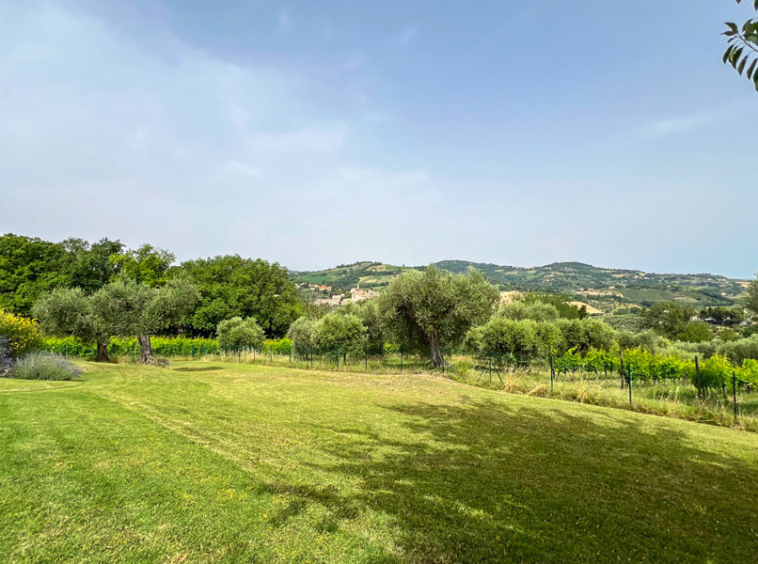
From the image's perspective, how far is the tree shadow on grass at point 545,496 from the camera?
4.16m

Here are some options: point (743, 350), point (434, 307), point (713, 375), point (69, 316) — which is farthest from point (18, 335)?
point (743, 350)

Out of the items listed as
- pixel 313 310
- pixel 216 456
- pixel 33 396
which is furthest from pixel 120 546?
pixel 313 310

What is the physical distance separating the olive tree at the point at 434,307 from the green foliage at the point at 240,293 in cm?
2946

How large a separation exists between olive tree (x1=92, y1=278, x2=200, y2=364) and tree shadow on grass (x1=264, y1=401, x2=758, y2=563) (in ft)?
65.7

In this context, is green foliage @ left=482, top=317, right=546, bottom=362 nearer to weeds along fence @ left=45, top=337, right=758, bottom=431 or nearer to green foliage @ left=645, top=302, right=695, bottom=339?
weeds along fence @ left=45, top=337, right=758, bottom=431

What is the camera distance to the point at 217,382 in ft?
56.7

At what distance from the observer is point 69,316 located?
23203 mm

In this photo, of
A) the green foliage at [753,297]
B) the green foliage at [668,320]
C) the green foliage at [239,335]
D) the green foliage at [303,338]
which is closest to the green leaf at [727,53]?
the green foliage at [753,297]

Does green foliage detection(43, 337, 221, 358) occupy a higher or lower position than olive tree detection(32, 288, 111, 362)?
lower

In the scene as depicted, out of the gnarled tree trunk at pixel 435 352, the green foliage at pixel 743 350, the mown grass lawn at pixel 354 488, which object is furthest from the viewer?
the gnarled tree trunk at pixel 435 352

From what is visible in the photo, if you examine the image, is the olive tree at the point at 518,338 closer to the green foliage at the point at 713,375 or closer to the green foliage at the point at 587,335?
the green foliage at the point at 587,335

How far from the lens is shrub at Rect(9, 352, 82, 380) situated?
1390 cm

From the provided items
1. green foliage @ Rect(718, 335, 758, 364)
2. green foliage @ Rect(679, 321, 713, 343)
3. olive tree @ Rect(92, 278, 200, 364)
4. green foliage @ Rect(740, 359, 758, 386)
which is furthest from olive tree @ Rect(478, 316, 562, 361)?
green foliage @ Rect(679, 321, 713, 343)

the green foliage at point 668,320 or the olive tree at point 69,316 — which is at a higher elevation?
the olive tree at point 69,316
